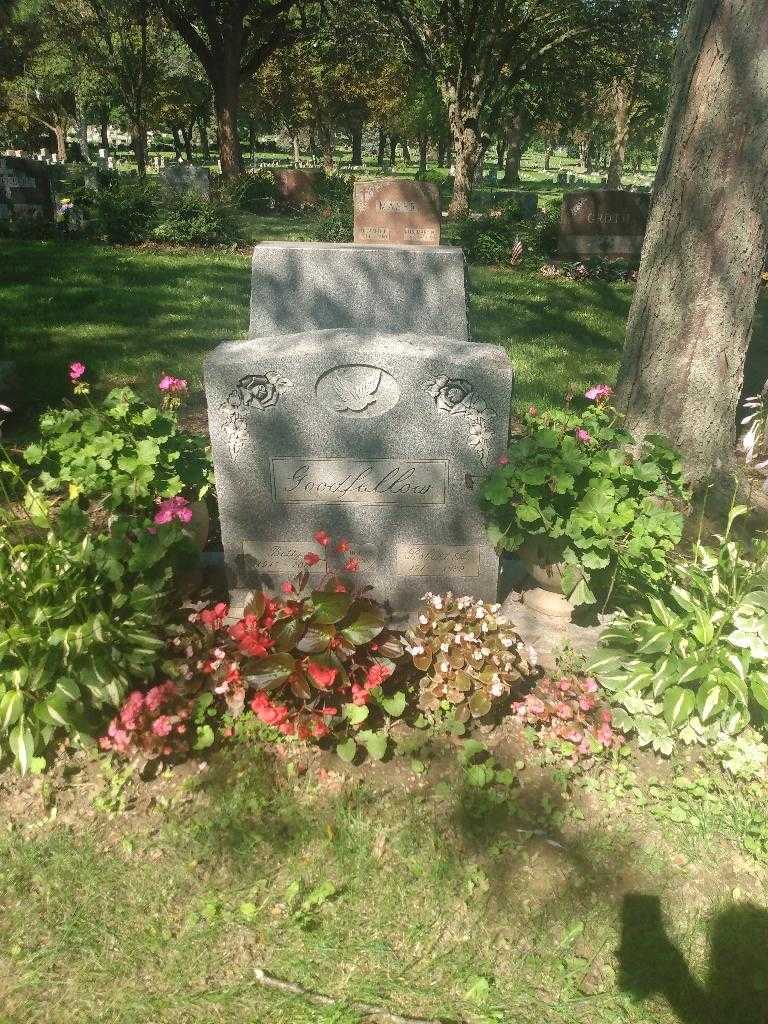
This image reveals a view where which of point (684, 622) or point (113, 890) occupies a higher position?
point (684, 622)

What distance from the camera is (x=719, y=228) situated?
14.6 ft

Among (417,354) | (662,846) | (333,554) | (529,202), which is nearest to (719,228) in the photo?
(417,354)

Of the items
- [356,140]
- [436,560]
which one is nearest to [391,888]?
[436,560]

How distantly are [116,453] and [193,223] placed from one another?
42.5ft

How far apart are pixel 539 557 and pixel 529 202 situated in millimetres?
18057

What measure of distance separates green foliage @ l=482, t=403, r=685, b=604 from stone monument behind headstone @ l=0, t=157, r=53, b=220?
1538 cm

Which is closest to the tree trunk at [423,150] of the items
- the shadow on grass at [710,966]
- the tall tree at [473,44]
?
the tall tree at [473,44]

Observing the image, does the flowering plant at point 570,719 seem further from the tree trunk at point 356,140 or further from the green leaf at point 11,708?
the tree trunk at point 356,140

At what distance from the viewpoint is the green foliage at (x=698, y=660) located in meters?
3.01

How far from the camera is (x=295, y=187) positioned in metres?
23.1

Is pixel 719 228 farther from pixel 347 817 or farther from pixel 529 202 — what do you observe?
pixel 529 202

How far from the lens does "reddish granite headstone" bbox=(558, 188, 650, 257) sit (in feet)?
46.5

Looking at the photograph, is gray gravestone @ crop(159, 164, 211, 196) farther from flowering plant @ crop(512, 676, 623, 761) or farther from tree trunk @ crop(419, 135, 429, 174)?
tree trunk @ crop(419, 135, 429, 174)

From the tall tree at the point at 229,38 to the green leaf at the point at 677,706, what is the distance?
23243 mm
